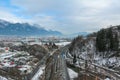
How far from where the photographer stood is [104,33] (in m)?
76.0

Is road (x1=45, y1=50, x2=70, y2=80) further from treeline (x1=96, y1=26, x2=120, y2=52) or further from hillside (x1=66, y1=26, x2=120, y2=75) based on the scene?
treeline (x1=96, y1=26, x2=120, y2=52)

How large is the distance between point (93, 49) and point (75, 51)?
11.3m

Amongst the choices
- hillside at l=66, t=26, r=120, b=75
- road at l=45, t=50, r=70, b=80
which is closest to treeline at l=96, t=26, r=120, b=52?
hillside at l=66, t=26, r=120, b=75

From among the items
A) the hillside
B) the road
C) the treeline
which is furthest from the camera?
the treeline

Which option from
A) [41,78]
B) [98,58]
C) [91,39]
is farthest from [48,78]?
[91,39]

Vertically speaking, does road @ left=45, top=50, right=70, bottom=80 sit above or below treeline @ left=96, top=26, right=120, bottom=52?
below

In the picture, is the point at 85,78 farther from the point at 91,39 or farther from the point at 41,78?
the point at 91,39

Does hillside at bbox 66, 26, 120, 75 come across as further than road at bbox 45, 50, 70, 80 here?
Yes

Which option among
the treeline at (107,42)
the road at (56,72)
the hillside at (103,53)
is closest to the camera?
the road at (56,72)

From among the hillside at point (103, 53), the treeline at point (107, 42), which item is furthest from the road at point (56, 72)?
the treeline at point (107, 42)

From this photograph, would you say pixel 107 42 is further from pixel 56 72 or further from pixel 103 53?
pixel 56 72

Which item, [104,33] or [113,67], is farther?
[104,33]

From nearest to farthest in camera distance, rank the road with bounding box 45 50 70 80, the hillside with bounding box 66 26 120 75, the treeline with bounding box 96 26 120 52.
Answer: the road with bounding box 45 50 70 80 < the hillside with bounding box 66 26 120 75 < the treeline with bounding box 96 26 120 52

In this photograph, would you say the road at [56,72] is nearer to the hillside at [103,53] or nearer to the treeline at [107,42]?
the hillside at [103,53]
